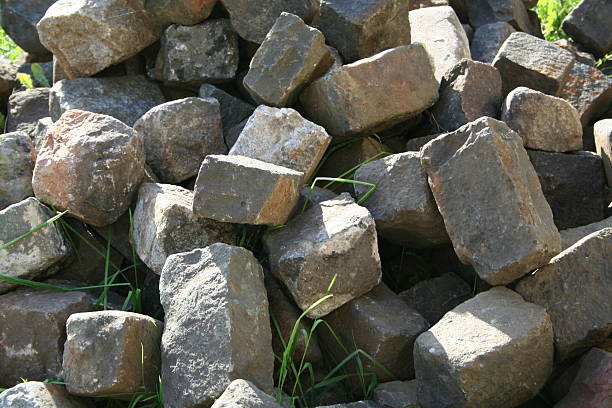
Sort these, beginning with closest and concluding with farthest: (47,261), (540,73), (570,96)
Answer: (47,261)
(540,73)
(570,96)

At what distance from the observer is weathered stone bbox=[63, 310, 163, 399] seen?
8.73 ft

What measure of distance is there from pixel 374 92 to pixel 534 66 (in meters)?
0.89

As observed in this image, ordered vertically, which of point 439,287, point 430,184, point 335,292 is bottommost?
point 439,287

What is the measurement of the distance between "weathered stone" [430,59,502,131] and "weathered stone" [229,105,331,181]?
24.0 inches

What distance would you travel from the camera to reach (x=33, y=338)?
9.84 feet

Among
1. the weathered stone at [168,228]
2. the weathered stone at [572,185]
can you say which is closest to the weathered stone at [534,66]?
the weathered stone at [572,185]

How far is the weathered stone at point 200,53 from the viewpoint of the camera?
383cm

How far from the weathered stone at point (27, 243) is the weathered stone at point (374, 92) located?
1.25 metres

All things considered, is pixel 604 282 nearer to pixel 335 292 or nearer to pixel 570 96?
pixel 335 292

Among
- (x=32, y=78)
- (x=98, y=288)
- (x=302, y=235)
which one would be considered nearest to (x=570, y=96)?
(x=302, y=235)

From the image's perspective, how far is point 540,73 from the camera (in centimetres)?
374

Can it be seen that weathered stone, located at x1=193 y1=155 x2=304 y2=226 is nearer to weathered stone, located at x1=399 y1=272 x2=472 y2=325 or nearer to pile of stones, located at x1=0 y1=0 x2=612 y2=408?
pile of stones, located at x1=0 y1=0 x2=612 y2=408

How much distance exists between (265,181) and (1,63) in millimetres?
2359

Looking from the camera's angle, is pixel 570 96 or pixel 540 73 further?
pixel 570 96
